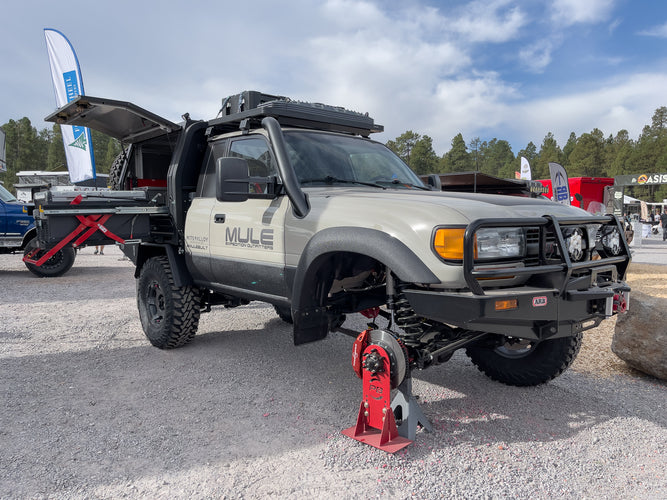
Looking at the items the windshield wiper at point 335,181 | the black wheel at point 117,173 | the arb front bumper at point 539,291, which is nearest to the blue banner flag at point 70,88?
the black wheel at point 117,173

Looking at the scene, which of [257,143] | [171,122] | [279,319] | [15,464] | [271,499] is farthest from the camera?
[279,319]

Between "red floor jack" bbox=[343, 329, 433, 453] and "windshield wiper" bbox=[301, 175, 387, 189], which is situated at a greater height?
"windshield wiper" bbox=[301, 175, 387, 189]

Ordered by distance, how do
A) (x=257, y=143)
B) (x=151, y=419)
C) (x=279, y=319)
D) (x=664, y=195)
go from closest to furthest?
1. (x=151, y=419)
2. (x=257, y=143)
3. (x=279, y=319)
4. (x=664, y=195)

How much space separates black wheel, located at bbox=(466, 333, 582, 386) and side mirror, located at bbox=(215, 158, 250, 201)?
7.06 ft

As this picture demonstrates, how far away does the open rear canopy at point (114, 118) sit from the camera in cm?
469

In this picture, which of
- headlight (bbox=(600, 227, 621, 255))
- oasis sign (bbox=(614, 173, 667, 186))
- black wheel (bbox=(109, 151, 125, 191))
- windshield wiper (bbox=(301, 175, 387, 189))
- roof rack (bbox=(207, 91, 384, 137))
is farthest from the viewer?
oasis sign (bbox=(614, 173, 667, 186))

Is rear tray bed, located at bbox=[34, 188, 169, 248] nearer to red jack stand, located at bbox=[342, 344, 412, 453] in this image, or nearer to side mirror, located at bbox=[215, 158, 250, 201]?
side mirror, located at bbox=[215, 158, 250, 201]

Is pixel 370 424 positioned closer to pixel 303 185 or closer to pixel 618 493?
pixel 618 493

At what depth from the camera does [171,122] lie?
4844 millimetres

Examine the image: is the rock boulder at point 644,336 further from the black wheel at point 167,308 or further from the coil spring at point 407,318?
the black wheel at point 167,308

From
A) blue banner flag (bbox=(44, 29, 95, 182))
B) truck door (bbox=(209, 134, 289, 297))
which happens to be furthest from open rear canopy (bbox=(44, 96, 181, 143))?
blue banner flag (bbox=(44, 29, 95, 182))

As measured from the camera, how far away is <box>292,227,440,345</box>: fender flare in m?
2.67

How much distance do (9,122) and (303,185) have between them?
74007 millimetres

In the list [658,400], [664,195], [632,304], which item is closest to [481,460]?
[658,400]
